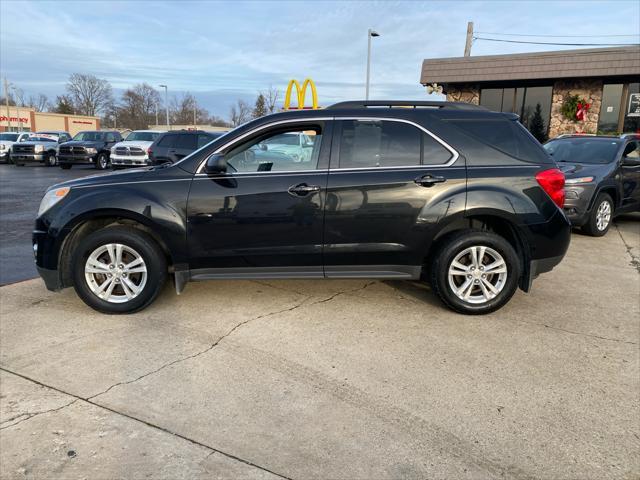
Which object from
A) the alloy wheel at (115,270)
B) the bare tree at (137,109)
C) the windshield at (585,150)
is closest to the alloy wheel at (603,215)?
the windshield at (585,150)

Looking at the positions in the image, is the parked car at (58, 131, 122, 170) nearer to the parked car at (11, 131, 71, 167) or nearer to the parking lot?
the parked car at (11, 131, 71, 167)

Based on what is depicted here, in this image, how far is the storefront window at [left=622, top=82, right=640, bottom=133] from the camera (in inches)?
619

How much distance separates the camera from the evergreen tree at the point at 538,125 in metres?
17.0

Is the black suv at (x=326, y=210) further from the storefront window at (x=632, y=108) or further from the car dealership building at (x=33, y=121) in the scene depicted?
Answer: the car dealership building at (x=33, y=121)

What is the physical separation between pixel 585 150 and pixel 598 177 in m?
1.15

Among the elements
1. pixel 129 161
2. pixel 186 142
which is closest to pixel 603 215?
pixel 186 142

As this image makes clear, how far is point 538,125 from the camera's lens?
1711 cm

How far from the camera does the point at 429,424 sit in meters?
2.80

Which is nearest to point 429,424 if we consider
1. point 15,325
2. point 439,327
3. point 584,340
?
point 439,327

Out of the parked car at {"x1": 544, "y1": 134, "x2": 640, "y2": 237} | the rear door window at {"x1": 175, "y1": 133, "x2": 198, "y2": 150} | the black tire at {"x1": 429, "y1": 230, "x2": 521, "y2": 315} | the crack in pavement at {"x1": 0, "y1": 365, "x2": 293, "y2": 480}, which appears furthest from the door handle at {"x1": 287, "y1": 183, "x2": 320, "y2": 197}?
the rear door window at {"x1": 175, "y1": 133, "x2": 198, "y2": 150}

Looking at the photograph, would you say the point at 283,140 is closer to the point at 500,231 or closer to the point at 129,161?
the point at 500,231

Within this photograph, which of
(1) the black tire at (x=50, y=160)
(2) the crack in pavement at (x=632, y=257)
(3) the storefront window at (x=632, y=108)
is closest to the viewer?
(2) the crack in pavement at (x=632, y=257)

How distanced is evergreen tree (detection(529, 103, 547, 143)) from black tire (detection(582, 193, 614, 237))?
9.52m

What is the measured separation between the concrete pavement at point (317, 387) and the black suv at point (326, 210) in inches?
15.7
